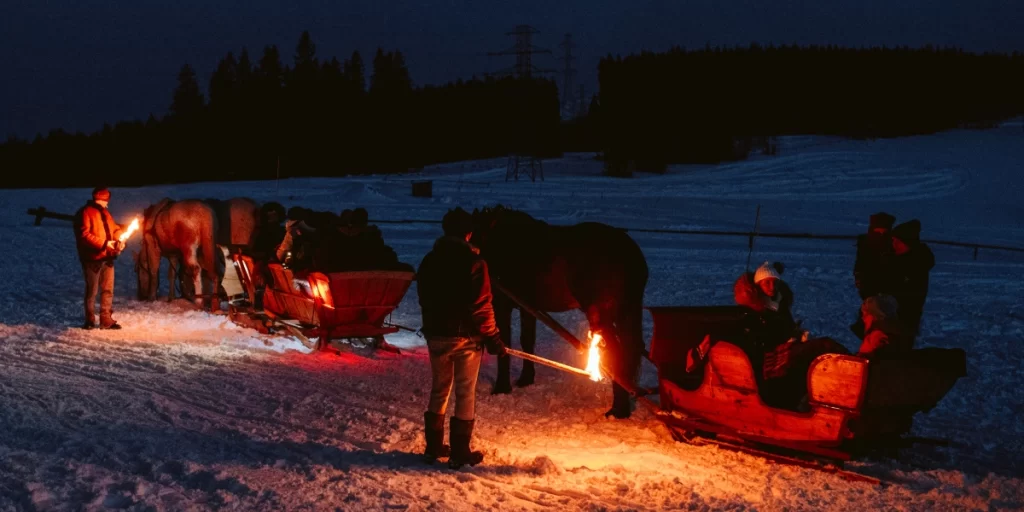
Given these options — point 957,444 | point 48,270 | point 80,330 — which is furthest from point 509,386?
point 48,270

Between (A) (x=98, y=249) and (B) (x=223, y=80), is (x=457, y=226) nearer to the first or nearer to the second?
(A) (x=98, y=249)

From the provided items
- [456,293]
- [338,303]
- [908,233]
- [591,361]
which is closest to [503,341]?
[591,361]

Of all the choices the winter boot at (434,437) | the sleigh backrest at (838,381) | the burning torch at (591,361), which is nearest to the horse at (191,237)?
the burning torch at (591,361)

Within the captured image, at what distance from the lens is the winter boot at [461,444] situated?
598 cm

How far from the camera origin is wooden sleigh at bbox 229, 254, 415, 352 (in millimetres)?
9648

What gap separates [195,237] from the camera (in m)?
13.9

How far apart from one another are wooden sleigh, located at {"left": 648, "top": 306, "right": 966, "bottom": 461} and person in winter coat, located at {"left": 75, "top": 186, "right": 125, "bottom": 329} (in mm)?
7710

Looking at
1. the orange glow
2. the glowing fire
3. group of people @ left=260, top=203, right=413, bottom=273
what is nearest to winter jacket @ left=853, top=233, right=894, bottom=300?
the glowing fire

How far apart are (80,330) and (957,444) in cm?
995

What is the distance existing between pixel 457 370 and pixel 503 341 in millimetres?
2354

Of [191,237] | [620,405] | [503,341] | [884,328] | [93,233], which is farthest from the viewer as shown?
[191,237]

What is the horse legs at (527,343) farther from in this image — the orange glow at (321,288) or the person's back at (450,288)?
Answer: the person's back at (450,288)

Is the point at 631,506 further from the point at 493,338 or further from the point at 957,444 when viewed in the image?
the point at 957,444

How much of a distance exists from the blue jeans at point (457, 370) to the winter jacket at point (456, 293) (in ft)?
0.23
